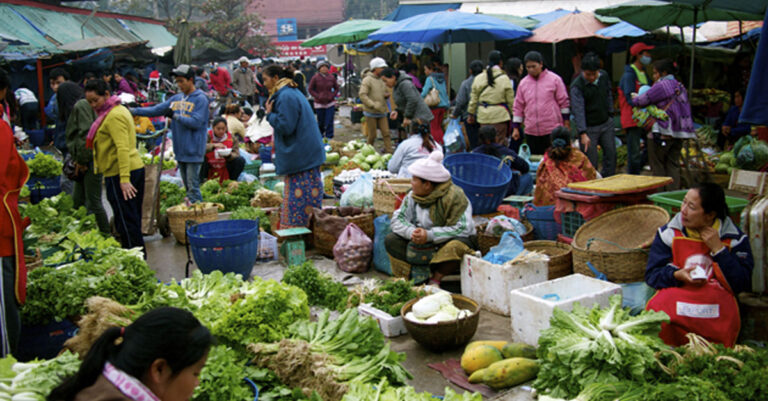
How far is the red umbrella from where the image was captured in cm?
1248

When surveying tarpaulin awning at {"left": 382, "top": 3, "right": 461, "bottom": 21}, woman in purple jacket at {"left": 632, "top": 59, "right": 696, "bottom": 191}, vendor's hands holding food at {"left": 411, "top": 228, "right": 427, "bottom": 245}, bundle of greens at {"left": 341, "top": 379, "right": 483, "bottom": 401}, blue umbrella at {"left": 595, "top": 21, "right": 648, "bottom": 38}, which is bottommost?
bundle of greens at {"left": 341, "top": 379, "right": 483, "bottom": 401}

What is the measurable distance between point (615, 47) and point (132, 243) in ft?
42.0

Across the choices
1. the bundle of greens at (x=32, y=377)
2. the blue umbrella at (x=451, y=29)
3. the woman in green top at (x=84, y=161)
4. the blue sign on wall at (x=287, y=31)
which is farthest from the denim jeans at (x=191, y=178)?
the blue sign on wall at (x=287, y=31)

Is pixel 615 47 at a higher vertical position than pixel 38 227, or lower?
higher

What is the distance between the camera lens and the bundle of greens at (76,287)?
422 centimetres

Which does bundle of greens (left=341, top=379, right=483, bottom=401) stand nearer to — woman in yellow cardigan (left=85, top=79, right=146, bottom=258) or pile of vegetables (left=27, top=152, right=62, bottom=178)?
woman in yellow cardigan (left=85, top=79, right=146, bottom=258)

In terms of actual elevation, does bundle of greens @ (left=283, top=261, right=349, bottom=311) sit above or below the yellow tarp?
below

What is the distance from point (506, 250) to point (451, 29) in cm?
643

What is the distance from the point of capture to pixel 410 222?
6.11 metres

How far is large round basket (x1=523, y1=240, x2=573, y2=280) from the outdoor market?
0.02 meters

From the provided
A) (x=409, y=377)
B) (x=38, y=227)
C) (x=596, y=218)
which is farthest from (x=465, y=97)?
(x=409, y=377)

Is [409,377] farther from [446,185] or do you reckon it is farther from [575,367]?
[446,185]

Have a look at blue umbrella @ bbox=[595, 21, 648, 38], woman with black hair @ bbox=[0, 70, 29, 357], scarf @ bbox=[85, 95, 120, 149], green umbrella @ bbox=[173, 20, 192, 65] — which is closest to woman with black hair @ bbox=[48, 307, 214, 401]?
woman with black hair @ bbox=[0, 70, 29, 357]

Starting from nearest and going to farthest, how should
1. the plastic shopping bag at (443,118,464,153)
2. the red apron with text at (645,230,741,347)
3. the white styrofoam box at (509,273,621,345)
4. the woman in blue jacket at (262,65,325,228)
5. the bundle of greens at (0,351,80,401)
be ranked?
the bundle of greens at (0,351,80,401) → the red apron with text at (645,230,741,347) → the white styrofoam box at (509,273,621,345) → the woman in blue jacket at (262,65,325,228) → the plastic shopping bag at (443,118,464,153)
